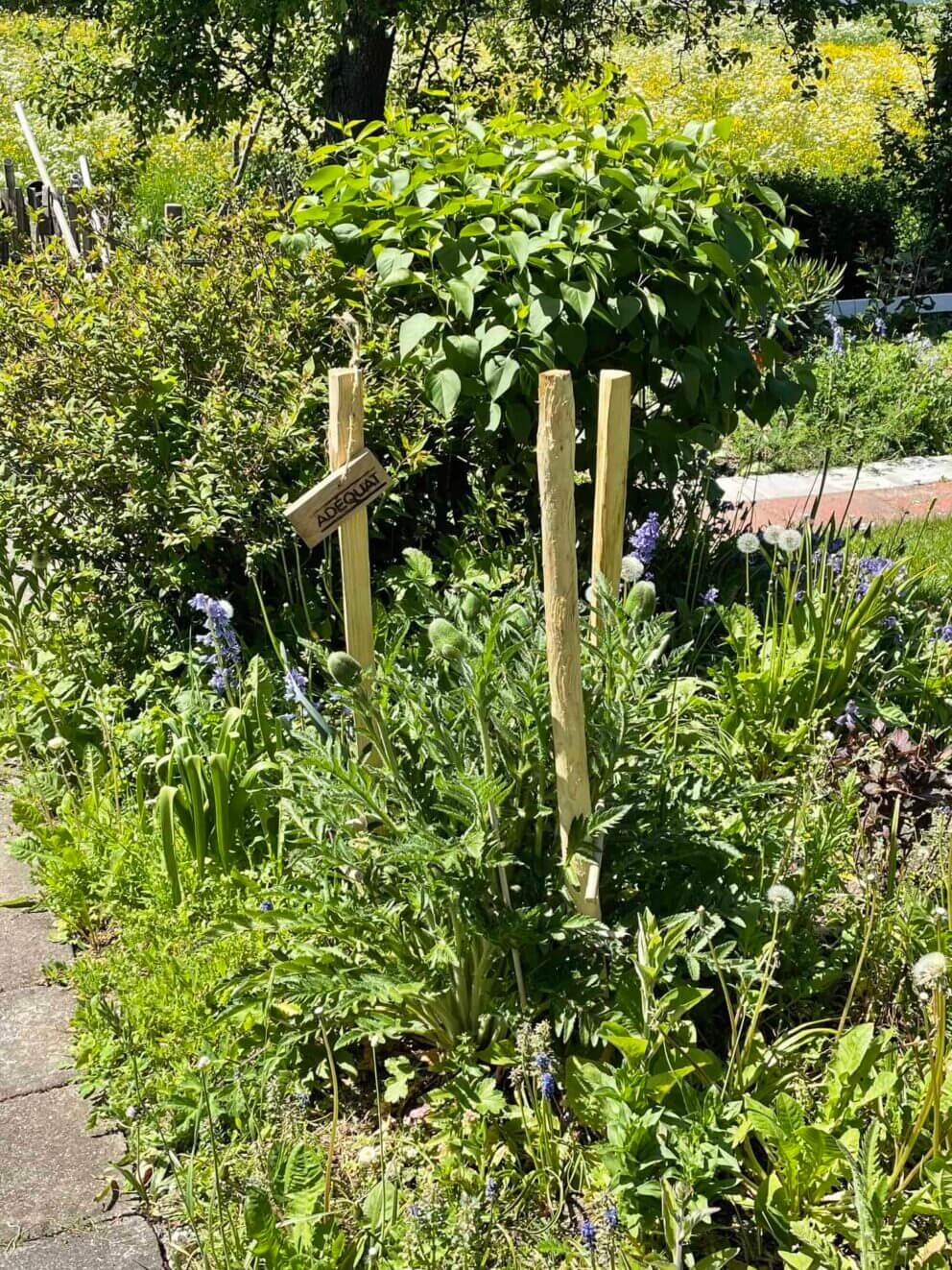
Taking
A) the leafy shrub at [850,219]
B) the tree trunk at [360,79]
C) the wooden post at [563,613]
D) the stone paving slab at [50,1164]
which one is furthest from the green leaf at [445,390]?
the leafy shrub at [850,219]

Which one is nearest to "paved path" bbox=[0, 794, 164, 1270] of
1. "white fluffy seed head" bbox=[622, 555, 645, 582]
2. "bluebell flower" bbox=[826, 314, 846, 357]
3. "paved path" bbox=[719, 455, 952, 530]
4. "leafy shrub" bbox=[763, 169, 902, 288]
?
"white fluffy seed head" bbox=[622, 555, 645, 582]

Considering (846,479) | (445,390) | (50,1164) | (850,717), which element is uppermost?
(445,390)

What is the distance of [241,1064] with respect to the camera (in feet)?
Result: 7.99

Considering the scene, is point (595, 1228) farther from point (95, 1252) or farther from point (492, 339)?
point (492, 339)

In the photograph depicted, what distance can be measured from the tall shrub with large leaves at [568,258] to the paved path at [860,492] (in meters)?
1.83

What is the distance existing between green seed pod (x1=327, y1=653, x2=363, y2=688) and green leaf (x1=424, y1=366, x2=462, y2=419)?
133cm

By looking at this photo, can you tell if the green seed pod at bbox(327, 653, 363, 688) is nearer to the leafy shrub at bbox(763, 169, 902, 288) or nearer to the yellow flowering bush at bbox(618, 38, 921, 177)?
the leafy shrub at bbox(763, 169, 902, 288)

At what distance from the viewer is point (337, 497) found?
241 cm

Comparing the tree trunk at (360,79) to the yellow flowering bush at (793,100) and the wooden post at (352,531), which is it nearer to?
the wooden post at (352,531)

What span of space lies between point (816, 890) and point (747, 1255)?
0.76 meters

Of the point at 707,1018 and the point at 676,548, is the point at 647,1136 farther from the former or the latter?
the point at 676,548

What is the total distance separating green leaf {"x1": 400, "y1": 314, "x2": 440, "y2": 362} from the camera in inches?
135

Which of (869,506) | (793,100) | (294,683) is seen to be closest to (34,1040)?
(294,683)

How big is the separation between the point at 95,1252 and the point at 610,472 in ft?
5.69
